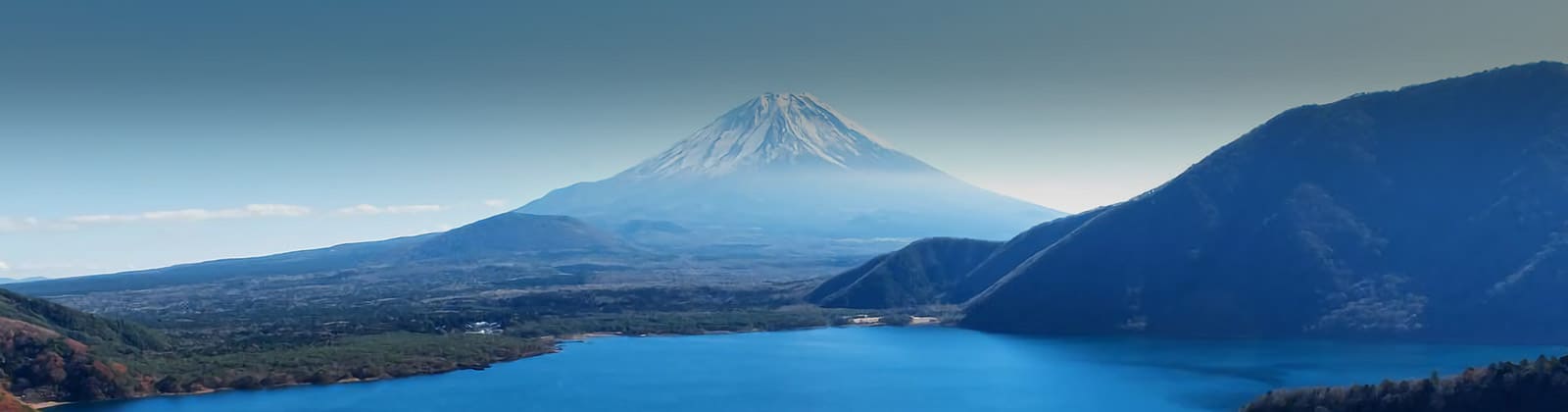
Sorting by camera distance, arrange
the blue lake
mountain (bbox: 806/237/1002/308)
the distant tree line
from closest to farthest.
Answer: the distant tree line < the blue lake < mountain (bbox: 806/237/1002/308)

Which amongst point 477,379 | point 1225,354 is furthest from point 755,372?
point 1225,354

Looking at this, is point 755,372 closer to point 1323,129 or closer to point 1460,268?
point 1460,268

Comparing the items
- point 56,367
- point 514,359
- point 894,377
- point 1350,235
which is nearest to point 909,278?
point 1350,235

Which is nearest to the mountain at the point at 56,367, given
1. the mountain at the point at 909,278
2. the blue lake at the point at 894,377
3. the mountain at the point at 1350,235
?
the blue lake at the point at 894,377

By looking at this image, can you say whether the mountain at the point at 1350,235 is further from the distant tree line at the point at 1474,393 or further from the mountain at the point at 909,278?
the distant tree line at the point at 1474,393

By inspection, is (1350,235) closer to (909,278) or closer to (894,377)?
(909,278)

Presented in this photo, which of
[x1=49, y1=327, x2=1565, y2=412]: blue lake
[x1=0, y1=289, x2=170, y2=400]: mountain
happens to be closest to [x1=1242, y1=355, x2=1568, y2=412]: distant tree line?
[x1=49, y1=327, x2=1565, y2=412]: blue lake

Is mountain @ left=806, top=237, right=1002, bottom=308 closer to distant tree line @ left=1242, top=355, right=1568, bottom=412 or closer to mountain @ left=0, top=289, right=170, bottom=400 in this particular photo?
mountain @ left=0, top=289, right=170, bottom=400
